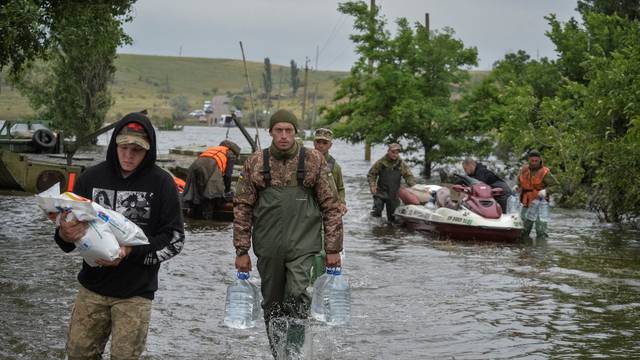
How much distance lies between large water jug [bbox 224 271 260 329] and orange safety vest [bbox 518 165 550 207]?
11.1 m

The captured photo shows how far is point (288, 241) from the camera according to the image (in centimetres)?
697

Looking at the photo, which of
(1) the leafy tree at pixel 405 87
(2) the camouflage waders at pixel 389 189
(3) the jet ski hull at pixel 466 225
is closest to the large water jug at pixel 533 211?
(3) the jet ski hull at pixel 466 225

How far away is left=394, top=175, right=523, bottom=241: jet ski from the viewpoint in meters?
17.2

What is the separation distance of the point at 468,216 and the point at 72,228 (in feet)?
42.6

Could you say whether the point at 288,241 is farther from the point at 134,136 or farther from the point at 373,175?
the point at 373,175

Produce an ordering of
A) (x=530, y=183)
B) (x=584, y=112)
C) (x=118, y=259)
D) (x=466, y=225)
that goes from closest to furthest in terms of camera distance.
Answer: (x=118, y=259) < (x=466, y=225) < (x=530, y=183) < (x=584, y=112)

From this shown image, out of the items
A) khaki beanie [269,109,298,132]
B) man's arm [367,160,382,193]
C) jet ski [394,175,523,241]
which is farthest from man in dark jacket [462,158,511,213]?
khaki beanie [269,109,298,132]

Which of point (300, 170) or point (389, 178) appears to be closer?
point (300, 170)

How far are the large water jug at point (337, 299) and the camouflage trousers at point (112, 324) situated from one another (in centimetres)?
195

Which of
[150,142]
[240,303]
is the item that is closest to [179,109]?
[240,303]

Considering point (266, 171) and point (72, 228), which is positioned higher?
point (266, 171)

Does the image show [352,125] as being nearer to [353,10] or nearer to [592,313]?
[353,10]

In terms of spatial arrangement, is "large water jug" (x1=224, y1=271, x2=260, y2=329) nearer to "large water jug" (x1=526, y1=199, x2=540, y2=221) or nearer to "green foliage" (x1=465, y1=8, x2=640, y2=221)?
"large water jug" (x1=526, y1=199, x2=540, y2=221)

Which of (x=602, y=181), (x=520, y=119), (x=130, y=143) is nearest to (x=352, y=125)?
(x=520, y=119)
